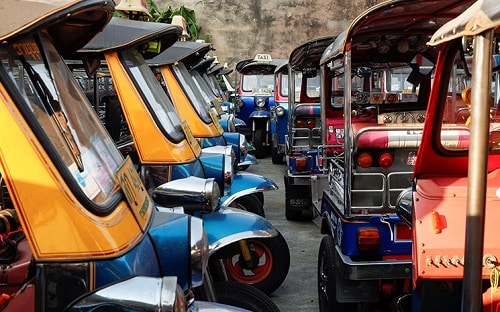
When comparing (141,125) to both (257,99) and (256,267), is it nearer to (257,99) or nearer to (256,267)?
(256,267)

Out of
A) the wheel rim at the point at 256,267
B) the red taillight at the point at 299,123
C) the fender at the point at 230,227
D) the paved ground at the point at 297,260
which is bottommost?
the paved ground at the point at 297,260

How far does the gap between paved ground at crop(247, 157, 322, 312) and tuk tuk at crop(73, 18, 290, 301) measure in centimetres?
63

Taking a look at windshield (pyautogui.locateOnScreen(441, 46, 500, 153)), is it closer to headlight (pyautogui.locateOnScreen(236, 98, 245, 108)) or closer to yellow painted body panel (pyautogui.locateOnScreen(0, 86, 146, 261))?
yellow painted body panel (pyautogui.locateOnScreen(0, 86, 146, 261))

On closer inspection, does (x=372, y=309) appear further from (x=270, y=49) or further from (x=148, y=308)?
(x=270, y=49)

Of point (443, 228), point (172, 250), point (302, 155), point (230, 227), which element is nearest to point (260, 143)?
point (302, 155)

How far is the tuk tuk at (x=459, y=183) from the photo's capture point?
7.91 ft

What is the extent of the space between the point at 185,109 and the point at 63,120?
420cm

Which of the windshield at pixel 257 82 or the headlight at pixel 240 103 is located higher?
the windshield at pixel 257 82

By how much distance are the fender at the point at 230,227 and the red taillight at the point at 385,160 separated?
38.5 inches

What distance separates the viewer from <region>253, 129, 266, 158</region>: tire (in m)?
15.4

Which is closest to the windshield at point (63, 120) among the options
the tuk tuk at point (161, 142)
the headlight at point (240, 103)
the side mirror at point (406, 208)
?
the tuk tuk at point (161, 142)

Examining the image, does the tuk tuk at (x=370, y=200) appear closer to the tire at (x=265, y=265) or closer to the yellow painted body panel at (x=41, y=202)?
the tire at (x=265, y=265)

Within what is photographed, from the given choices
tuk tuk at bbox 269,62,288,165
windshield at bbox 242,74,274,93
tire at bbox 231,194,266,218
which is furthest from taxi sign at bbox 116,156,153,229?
windshield at bbox 242,74,274,93

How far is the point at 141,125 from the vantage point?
4504 millimetres
